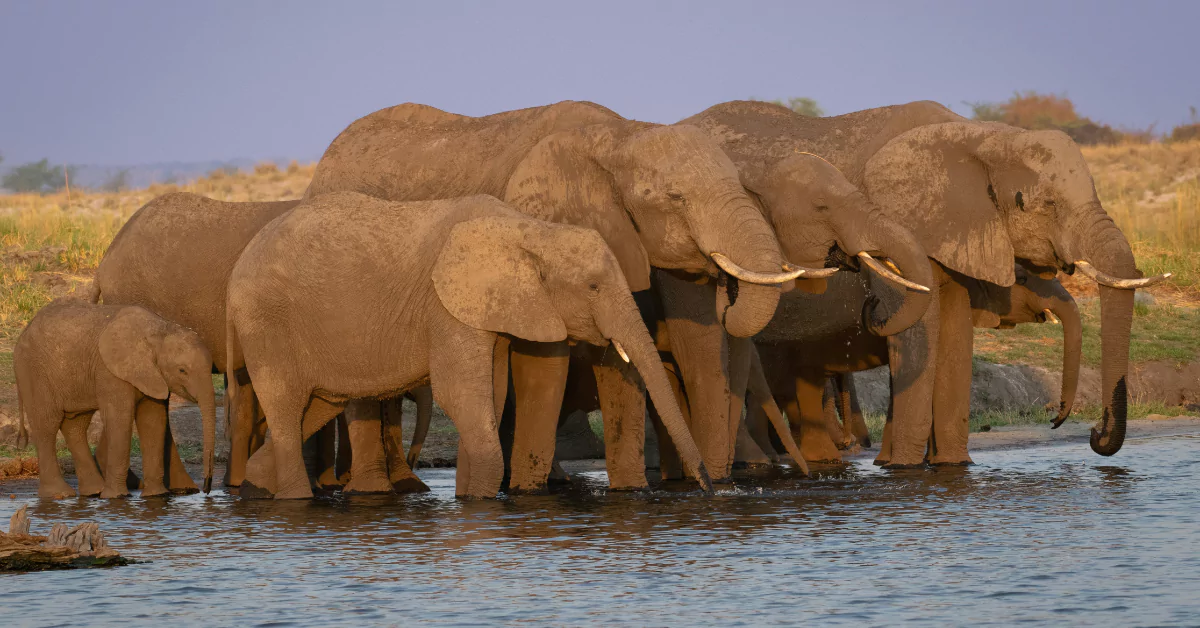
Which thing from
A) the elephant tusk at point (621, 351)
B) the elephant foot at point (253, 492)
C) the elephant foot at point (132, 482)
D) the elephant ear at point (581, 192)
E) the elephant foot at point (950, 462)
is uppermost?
the elephant ear at point (581, 192)

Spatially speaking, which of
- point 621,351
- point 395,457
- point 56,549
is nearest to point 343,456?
point 395,457

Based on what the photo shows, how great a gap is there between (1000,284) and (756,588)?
515 centimetres

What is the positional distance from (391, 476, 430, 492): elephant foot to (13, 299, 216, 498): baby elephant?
136 cm

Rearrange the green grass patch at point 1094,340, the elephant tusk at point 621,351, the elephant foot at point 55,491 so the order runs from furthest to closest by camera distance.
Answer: the green grass patch at point 1094,340, the elephant foot at point 55,491, the elephant tusk at point 621,351

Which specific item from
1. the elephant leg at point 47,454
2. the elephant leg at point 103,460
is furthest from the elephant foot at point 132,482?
the elephant leg at point 47,454

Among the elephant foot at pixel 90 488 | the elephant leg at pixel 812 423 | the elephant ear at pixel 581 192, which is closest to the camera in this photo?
the elephant ear at pixel 581 192

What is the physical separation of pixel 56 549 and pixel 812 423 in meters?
7.30

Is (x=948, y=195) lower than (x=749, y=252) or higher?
higher

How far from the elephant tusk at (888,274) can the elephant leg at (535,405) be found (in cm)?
205

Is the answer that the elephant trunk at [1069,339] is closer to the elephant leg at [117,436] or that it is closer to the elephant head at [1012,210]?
the elephant head at [1012,210]

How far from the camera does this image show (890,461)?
14.0 m

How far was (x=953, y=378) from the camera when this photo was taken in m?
13.6

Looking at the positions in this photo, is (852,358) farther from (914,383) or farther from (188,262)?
(188,262)

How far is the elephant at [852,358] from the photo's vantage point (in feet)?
46.5
